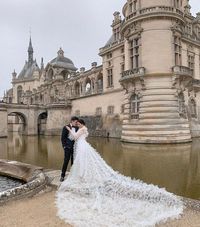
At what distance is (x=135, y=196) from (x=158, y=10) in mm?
16885

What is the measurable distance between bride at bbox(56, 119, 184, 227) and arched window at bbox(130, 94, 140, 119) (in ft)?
44.2

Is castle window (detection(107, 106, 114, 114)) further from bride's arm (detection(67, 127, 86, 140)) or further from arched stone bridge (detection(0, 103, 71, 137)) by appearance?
bride's arm (detection(67, 127, 86, 140))

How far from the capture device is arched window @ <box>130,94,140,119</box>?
19.7m

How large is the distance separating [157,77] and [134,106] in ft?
9.62

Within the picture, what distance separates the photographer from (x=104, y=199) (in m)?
5.06

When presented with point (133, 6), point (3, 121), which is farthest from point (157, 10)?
point (3, 121)

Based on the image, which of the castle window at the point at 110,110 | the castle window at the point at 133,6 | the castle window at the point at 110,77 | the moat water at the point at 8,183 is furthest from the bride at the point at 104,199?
the castle window at the point at 110,77

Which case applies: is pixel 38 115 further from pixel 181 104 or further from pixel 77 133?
pixel 77 133

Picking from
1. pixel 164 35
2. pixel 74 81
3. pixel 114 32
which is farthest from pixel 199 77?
pixel 74 81

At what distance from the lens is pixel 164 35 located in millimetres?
19000

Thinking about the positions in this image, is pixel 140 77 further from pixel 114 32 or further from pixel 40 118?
pixel 40 118

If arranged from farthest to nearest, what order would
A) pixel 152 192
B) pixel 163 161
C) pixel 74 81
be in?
pixel 74 81, pixel 163 161, pixel 152 192

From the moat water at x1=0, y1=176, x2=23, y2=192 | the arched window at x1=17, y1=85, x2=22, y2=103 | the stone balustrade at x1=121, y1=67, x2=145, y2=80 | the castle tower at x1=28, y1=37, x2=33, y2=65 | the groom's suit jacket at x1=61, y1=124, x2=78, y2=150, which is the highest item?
the castle tower at x1=28, y1=37, x2=33, y2=65

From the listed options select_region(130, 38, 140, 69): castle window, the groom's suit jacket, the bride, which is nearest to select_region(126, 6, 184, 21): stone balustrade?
select_region(130, 38, 140, 69): castle window
